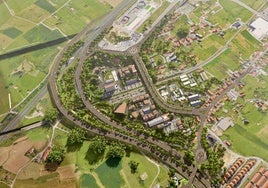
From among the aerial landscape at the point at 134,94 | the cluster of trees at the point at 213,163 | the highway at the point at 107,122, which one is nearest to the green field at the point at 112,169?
the aerial landscape at the point at 134,94

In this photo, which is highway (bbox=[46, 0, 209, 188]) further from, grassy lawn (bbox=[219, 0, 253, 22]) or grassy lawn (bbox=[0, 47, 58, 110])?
grassy lawn (bbox=[219, 0, 253, 22])

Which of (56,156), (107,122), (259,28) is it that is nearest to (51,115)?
(56,156)

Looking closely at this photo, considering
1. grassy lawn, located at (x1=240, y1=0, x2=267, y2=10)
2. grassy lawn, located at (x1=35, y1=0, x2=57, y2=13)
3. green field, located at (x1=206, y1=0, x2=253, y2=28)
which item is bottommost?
grassy lawn, located at (x1=35, y1=0, x2=57, y2=13)

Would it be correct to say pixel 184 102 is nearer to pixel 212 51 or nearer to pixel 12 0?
pixel 212 51

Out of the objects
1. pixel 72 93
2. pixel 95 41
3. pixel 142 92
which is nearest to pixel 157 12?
pixel 95 41

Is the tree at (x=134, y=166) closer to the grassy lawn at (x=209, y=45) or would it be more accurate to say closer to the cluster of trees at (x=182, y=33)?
the grassy lawn at (x=209, y=45)

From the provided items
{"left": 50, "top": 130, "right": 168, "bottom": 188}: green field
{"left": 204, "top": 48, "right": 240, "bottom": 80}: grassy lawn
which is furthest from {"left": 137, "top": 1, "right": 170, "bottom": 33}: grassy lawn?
{"left": 50, "top": 130, "right": 168, "bottom": 188}: green field
